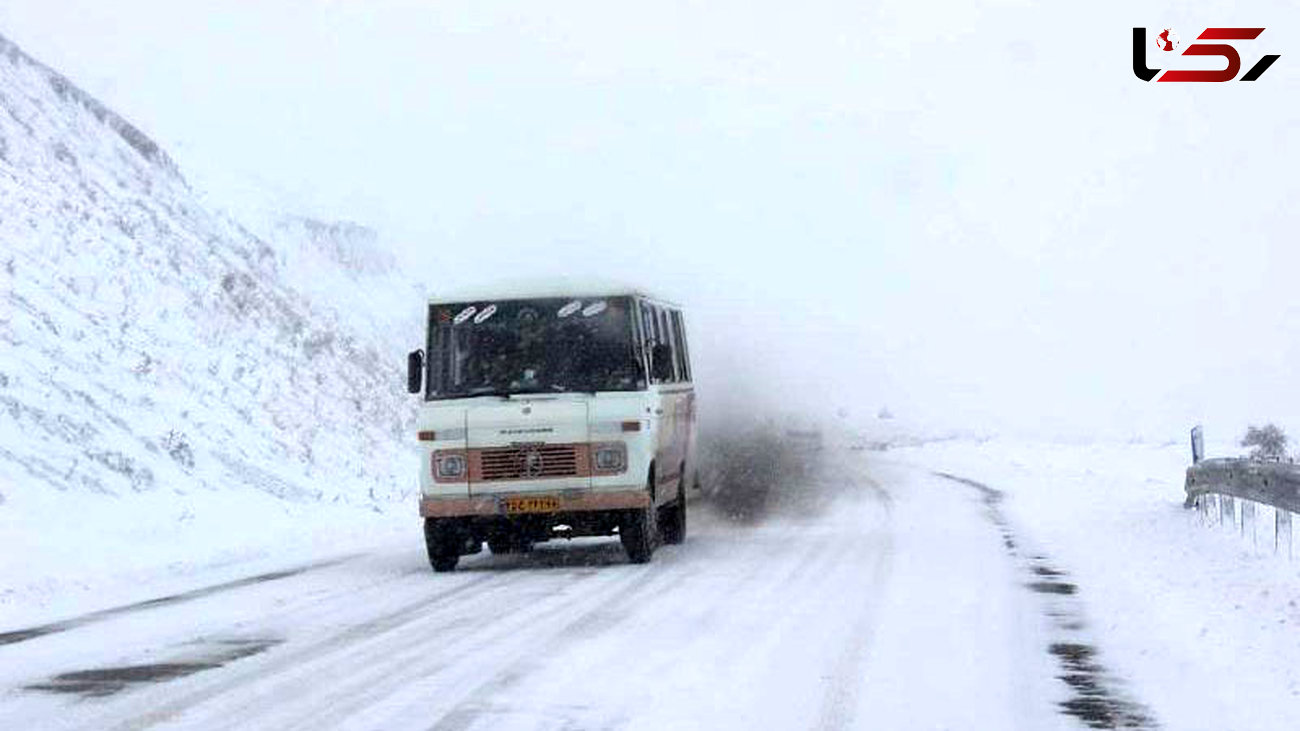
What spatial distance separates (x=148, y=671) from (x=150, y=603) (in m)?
4.22

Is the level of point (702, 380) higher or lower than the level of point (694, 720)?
higher

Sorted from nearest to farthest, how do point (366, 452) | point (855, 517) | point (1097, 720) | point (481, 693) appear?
point (1097, 720) → point (481, 693) → point (855, 517) → point (366, 452)

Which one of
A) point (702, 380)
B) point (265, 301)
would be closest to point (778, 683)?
point (702, 380)

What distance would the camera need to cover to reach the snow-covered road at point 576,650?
8906 mm

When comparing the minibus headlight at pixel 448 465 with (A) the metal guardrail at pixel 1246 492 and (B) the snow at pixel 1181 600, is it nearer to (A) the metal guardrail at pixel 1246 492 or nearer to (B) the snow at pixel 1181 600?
(B) the snow at pixel 1181 600

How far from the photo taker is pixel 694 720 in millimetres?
8625

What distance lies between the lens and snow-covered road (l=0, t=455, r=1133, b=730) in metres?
8.91

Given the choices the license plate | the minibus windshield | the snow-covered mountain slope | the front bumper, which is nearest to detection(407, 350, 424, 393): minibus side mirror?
the minibus windshield

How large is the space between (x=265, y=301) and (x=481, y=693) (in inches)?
1212

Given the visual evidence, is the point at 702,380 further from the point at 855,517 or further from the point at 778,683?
the point at 778,683

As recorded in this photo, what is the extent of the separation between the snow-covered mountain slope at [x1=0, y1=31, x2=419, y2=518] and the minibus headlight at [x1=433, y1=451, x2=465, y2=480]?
4856 millimetres

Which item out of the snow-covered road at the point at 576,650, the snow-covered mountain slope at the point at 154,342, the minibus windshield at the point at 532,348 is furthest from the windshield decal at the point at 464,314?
the snow-covered mountain slope at the point at 154,342

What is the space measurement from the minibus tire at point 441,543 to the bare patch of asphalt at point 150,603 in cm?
124

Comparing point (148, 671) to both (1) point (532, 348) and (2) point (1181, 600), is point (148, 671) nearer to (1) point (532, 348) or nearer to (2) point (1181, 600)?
(2) point (1181, 600)
